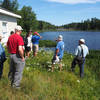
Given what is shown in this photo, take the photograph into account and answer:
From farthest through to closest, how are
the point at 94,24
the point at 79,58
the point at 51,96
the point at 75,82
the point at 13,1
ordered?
the point at 94,24 → the point at 13,1 → the point at 79,58 → the point at 75,82 → the point at 51,96

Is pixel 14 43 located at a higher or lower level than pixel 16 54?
higher

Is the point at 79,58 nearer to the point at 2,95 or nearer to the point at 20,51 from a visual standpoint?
the point at 20,51

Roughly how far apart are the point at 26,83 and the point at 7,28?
843 centimetres

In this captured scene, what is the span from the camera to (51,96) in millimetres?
3785

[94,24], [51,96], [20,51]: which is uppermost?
[94,24]

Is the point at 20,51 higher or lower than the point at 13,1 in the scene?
lower

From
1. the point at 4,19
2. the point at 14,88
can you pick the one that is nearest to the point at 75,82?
the point at 14,88

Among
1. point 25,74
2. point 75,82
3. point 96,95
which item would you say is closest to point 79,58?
point 75,82

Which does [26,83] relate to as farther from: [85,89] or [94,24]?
[94,24]

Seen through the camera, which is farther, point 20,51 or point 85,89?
point 85,89

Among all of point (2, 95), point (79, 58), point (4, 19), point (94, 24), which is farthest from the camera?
point (94, 24)

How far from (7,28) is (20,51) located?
8803 millimetres

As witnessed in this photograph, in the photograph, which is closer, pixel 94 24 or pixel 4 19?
pixel 4 19

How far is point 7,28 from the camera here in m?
11.6
